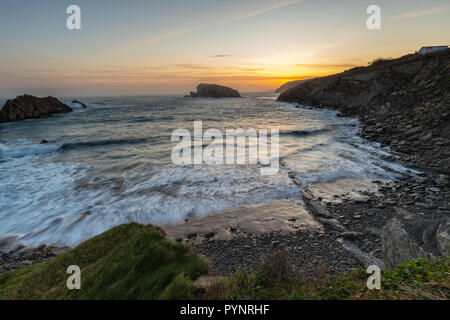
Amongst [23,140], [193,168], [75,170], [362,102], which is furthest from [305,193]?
[362,102]

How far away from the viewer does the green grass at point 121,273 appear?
2.72 meters

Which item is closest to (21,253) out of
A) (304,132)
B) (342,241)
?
(342,241)

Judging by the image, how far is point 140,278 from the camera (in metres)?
2.92

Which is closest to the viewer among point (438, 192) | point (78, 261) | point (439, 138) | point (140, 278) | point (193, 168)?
point (140, 278)

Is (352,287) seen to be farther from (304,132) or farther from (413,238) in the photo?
(304,132)

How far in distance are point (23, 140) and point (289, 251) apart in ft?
96.9

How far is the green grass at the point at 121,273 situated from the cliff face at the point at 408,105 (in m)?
13.0

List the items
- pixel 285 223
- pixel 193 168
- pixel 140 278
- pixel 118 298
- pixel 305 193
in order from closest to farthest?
pixel 118 298 → pixel 140 278 → pixel 285 223 → pixel 305 193 → pixel 193 168

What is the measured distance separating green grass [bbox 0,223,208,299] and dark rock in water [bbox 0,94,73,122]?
51.5 metres

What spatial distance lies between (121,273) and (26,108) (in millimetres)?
54245

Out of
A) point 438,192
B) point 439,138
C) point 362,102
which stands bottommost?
point 438,192

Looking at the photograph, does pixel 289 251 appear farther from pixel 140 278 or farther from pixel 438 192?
pixel 438 192

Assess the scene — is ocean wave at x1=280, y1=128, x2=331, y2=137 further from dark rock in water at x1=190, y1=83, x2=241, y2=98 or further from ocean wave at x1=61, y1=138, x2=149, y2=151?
dark rock in water at x1=190, y1=83, x2=241, y2=98
